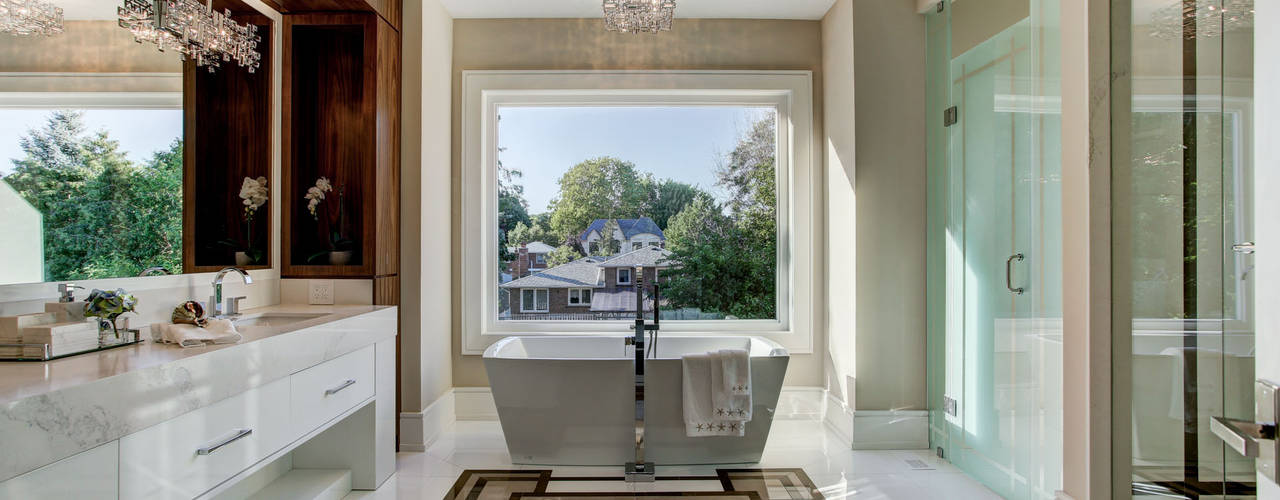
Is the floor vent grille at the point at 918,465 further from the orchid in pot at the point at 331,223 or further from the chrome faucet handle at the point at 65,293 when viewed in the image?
the chrome faucet handle at the point at 65,293

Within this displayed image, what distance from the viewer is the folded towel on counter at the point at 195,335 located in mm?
1672

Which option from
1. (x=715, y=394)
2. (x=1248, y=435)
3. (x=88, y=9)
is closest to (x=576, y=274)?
(x=715, y=394)

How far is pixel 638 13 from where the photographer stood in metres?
2.64

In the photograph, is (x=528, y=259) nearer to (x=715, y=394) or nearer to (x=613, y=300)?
(x=613, y=300)

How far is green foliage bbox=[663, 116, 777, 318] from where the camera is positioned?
376 cm

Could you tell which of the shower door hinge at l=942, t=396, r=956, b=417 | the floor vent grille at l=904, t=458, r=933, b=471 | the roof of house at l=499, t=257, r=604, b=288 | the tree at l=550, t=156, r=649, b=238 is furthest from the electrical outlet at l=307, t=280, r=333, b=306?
the shower door hinge at l=942, t=396, r=956, b=417

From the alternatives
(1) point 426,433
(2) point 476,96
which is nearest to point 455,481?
(1) point 426,433

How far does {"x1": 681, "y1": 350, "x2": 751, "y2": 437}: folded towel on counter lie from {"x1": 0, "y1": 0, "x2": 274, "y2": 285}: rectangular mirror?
2.11 meters

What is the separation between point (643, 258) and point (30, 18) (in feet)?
Answer: 9.42

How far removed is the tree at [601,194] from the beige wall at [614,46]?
2.11 ft

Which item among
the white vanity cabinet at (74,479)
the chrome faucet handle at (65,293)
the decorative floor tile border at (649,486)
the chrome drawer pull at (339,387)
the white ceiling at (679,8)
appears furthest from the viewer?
the white ceiling at (679,8)

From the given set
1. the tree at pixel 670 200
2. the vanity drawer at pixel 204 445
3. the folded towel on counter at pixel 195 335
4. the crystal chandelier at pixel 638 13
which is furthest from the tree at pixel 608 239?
the folded towel on counter at pixel 195 335

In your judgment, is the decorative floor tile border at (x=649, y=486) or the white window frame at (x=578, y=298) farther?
the white window frame at (x=578, y=298)

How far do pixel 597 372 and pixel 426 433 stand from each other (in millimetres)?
1119
